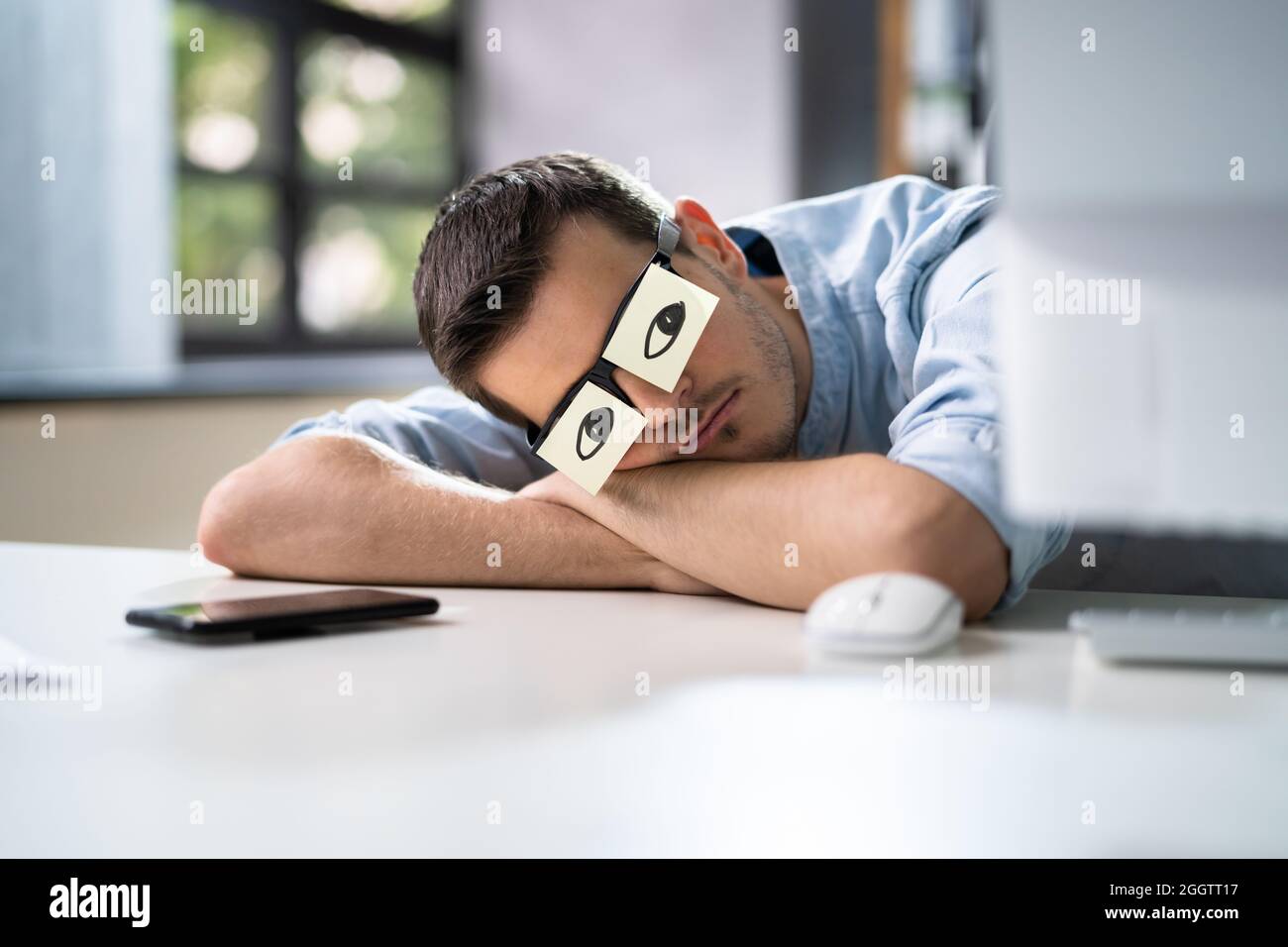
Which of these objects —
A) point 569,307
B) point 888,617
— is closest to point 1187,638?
point 888,617

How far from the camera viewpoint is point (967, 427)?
90 cm

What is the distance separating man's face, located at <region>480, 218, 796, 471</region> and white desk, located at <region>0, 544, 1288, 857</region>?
0.30 metres

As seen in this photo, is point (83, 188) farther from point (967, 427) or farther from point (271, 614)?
point (967, 427)

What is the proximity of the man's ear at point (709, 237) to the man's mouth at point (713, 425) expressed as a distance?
21cm

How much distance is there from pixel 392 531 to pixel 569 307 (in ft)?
0.90

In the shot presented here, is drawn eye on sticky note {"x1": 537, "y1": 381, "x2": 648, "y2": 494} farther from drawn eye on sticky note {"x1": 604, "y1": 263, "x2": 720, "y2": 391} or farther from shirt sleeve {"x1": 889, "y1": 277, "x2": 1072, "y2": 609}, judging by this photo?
shirt sleeve {"x1": 889, "y1": 277, "x2": 1072, "y2": 609}

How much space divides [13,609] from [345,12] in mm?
3610

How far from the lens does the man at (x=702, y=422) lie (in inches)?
35.1

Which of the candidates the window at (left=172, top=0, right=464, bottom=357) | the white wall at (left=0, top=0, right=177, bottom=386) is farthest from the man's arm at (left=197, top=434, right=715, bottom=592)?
the window at (left=172, top=0, right=464, bottom=357)

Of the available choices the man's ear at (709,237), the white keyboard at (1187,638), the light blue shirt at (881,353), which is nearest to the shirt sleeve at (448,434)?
the light blue shirt at (881,353)

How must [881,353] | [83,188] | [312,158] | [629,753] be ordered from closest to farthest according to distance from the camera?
[629,753]
[881,353]
[83,188]
[312,158]

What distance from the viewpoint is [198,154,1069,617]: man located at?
2.93 ft

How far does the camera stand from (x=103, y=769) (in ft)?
1.82
